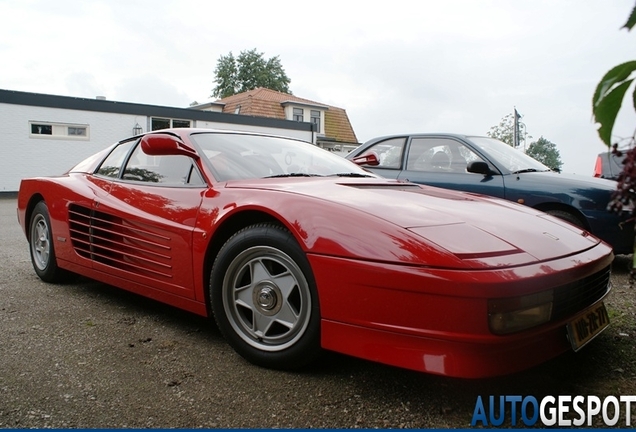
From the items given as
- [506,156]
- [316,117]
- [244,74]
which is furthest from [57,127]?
[244,74]

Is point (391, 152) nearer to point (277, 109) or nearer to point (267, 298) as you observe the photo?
point (267, 298)

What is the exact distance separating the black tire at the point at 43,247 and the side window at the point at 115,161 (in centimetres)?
61

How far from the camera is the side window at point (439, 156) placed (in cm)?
541

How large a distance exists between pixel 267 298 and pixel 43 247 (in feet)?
8.25

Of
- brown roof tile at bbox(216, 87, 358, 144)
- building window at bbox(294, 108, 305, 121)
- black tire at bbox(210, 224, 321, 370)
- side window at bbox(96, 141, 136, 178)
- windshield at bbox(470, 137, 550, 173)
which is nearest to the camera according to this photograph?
black tire at bbox(210, 224, 321, 370)

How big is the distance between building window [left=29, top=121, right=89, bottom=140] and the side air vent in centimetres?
1722

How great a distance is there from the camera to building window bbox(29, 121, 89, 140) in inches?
725

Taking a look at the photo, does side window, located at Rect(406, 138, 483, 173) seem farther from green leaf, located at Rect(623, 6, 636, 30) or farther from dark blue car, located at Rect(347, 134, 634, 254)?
green leaf, located at Rect(623, 6, 636, 30)

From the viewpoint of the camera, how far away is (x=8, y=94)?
17.5 meters

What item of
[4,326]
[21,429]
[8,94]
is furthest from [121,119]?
[21,429]

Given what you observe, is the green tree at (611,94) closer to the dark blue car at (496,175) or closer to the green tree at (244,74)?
the dark blue car at (496,175)

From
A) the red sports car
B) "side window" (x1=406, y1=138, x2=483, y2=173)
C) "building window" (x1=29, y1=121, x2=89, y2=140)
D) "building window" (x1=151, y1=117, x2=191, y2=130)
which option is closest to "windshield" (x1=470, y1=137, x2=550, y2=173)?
"side window" (x1=406, y1=138, x2=483, y2=173)

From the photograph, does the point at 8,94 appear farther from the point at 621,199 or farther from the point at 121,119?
the point at 621,199

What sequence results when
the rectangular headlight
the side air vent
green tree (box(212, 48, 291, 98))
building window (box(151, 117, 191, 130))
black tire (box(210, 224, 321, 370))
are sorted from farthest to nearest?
green tree (box(212, 48, 291, 98)), building window (box(151, 117, 191, 130)), the side air vent, black tire (box(210, 224, 321, 370)), the rectangular headlight
